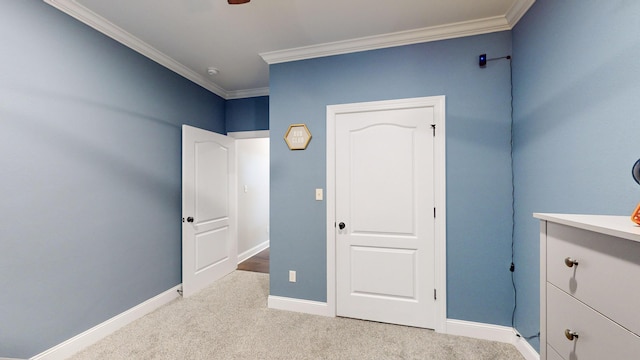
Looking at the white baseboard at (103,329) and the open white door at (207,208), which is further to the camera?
the open white door at (207,208)

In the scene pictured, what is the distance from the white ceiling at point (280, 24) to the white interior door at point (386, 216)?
70 centimetres

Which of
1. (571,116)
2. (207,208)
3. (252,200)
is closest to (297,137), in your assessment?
(207,208)

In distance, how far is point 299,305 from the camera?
244cm

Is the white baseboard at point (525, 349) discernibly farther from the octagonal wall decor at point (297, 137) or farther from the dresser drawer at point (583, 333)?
the octagonal wall decor at point (297, 137)

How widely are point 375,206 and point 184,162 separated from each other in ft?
7.39

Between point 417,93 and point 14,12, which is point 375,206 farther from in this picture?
point 14,12

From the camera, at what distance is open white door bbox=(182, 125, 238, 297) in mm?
2849

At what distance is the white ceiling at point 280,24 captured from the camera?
5.96ft

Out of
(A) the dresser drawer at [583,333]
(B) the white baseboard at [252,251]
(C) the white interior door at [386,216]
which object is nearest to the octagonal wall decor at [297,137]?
(C) the white interior door at [386,216]

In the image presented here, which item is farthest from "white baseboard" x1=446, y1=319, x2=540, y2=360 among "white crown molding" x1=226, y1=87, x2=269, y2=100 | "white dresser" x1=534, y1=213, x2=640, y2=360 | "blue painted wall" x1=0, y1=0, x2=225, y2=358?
"white crown molding" x1=226, y1=87, x2=269, y2=100

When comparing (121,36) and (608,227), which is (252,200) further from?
(608,227)

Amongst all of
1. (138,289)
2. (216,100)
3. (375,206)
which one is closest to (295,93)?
(375,206)

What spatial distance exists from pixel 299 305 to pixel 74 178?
7.26 ft

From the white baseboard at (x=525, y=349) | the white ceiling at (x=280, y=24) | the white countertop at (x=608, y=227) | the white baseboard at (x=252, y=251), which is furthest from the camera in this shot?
the white baseboard at (x=252, y=251)
